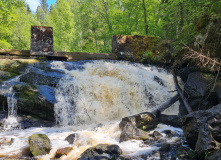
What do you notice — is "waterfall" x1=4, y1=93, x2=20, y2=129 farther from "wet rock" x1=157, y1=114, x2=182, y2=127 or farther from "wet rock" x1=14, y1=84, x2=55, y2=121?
"wet rock" x1=157, y1=114, x2=182, y2=127

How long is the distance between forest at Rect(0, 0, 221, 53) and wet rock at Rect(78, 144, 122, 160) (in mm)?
6148

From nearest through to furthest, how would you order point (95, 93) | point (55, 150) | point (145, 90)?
point (55, 150) → point (95, 93) → point (145, 90)

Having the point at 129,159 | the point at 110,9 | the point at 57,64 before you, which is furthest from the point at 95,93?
the point at 110,9

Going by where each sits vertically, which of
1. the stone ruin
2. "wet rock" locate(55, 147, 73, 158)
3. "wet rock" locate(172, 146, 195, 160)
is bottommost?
"wet rock" locate(55, 147, 73, 158)

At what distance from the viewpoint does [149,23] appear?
18.2 m

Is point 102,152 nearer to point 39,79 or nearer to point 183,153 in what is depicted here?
point 183,153

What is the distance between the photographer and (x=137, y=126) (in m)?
6.45

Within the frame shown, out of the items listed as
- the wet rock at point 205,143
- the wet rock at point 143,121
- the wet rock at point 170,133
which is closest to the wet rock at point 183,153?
the wet rock at point 205,143

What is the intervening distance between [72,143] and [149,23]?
1608 cm

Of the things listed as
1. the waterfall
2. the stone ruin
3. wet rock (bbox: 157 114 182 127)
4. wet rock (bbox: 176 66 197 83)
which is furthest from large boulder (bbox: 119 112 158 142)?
the stone ruin

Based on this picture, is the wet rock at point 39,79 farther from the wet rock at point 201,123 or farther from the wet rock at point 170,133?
the wet rock at point 201,123

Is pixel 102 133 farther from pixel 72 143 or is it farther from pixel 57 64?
pixel 57 64

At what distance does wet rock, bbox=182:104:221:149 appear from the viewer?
13.5 ft

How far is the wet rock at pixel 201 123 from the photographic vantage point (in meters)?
4.12
